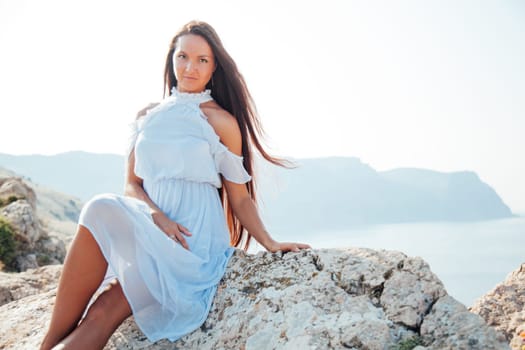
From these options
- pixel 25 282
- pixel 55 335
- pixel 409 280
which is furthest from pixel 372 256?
pixel 25 282

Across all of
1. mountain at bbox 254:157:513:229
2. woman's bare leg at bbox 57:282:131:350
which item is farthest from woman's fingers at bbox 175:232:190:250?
mountain at bbox 254:157:513:229

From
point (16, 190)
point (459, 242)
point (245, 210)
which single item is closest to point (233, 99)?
point (245, 210)

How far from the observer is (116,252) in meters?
2.74

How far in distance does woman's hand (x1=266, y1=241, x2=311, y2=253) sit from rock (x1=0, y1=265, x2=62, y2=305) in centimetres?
221

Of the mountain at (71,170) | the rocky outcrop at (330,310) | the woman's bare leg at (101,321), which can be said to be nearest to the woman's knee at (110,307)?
the woman's bare leg at (101,321)

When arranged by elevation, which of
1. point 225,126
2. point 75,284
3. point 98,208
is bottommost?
point 75,284

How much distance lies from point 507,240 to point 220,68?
14768 cm

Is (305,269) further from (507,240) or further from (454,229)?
(454,229)

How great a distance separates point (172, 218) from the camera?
11.0ft

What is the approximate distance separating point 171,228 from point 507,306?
2097 mm

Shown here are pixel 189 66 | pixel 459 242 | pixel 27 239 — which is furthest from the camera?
pixel 459 242

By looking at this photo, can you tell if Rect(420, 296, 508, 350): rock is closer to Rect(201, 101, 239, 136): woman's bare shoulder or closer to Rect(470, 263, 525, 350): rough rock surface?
Rect(470, 263, 525, 350): rough rock surface

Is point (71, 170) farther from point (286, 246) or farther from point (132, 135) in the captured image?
point (286, 246)

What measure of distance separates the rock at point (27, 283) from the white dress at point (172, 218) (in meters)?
1.74
